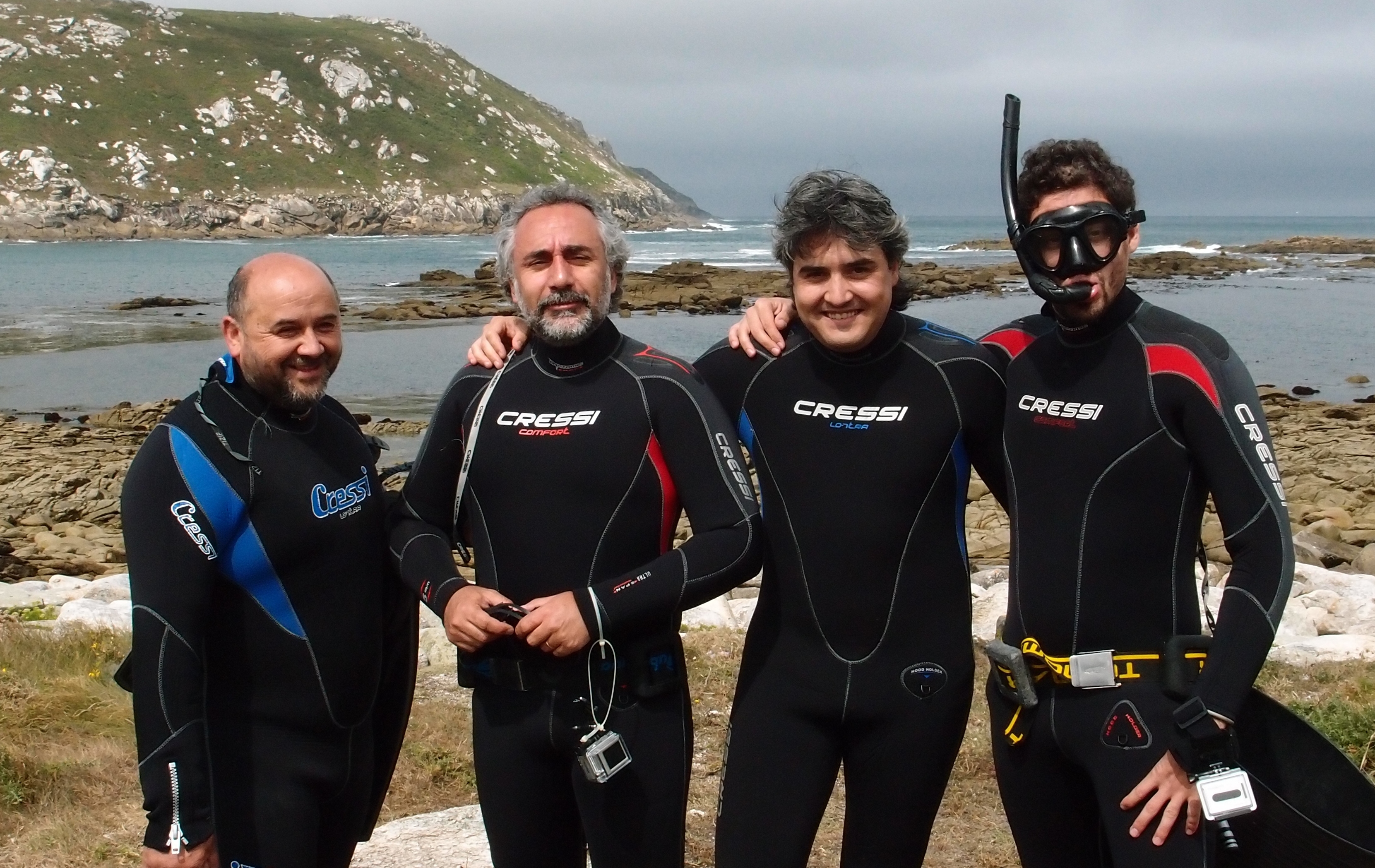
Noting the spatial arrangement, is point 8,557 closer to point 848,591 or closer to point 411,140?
point 848,591

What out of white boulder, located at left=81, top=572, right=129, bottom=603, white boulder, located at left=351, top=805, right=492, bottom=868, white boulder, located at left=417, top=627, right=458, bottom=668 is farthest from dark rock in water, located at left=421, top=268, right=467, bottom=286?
white boulder, located at left=351, top=805, right=492, bottom=868

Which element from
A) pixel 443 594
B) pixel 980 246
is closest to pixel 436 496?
pixel 443 594

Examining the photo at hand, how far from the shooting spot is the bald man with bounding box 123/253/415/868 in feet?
9.21

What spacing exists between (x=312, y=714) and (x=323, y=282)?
1129 mm

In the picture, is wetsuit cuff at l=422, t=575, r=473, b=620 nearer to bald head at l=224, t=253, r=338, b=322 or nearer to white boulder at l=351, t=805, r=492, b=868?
bald head at l=224, t=253, r=338, b=322

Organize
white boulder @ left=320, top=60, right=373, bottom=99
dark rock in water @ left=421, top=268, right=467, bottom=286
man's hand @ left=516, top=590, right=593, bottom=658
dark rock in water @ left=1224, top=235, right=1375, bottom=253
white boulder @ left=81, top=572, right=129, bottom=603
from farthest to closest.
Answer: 1. white boulder @ left=320, top=60, right=373, bottom=99
2. dark rock in water @ left=1224, top=235, right=1375, bottom=253
3. dark rock in water @ left=421, top=268, right=467, bottom=286
4. white boulder @ left=81, top=572, right=129, bottom=603
5. man's hand @ left=516, top=590, right=593, bottom=658

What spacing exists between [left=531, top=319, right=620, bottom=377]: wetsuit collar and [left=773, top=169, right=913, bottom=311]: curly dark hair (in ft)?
1.80

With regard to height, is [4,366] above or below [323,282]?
below

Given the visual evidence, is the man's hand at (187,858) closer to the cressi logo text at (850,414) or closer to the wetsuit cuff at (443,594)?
the wetsuit cuff at (443,594)

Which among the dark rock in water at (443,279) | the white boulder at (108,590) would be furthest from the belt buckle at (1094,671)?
the dark rock in water at (443,279)

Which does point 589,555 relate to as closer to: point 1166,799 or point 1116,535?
point 1116,535

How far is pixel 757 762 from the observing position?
3.26 metres

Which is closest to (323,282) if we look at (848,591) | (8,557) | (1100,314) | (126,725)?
(848,591)

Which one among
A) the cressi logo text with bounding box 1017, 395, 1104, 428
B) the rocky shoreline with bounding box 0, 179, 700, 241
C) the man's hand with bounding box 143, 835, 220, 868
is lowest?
the man's hand with bounding box 143, 835, 220, 868
